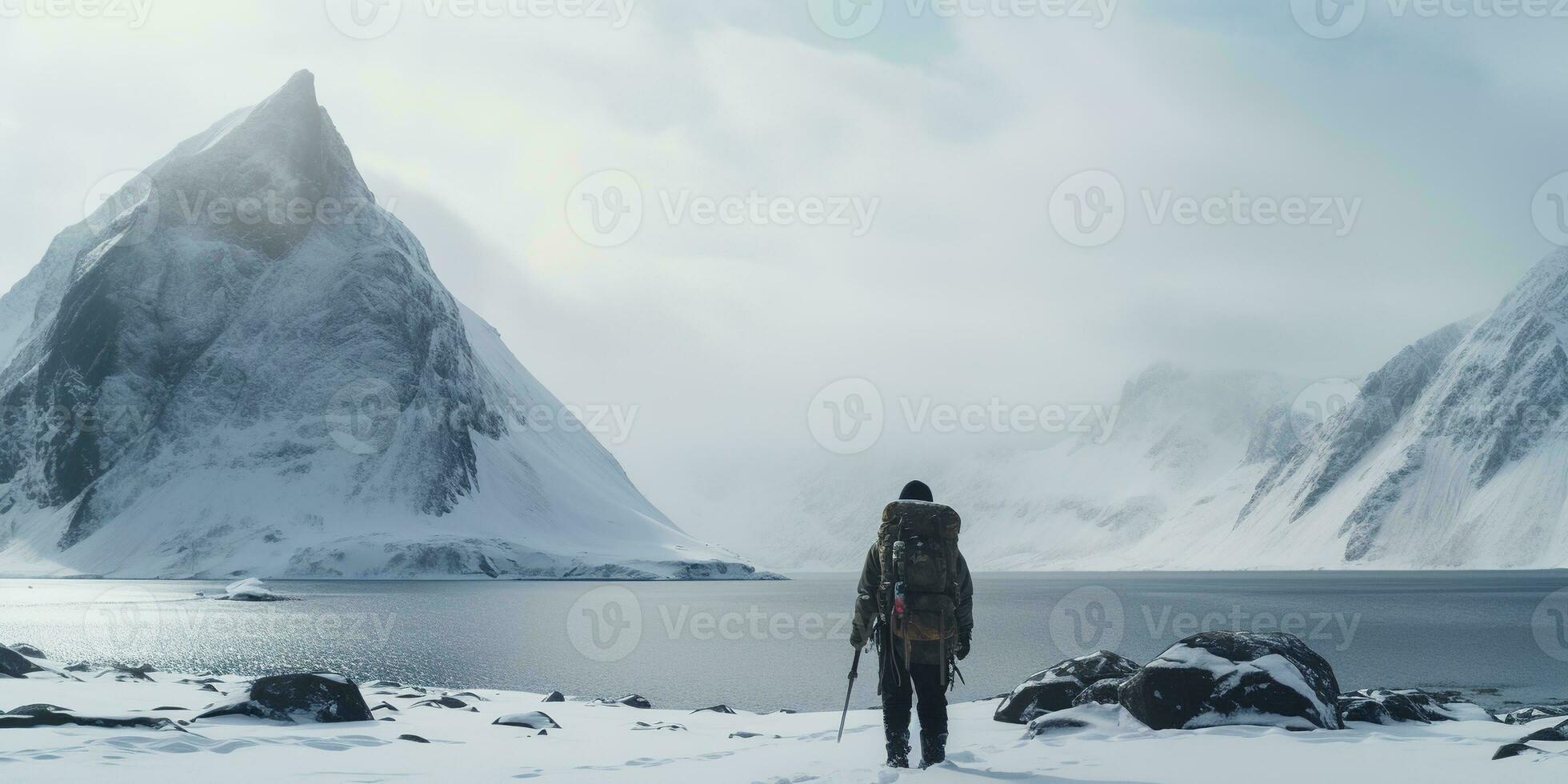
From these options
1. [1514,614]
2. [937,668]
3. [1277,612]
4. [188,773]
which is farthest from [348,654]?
[1514,614]

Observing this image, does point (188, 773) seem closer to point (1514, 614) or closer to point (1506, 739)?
point (1506, 739)

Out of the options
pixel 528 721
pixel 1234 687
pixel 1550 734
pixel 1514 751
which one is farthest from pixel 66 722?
pixel 1550 734

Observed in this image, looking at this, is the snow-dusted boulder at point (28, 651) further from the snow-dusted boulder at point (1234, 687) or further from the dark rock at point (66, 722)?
the snow-dusted boulder at point (1234, 687)

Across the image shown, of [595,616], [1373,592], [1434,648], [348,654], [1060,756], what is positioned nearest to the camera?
[1060,756]

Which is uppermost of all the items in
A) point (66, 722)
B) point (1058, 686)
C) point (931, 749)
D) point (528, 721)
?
point (931, 749)

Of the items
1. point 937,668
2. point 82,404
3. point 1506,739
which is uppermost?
point 82,404

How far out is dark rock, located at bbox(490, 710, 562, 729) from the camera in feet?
59.4

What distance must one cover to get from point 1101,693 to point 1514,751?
5.69 m

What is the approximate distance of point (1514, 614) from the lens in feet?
251

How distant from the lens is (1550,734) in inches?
453

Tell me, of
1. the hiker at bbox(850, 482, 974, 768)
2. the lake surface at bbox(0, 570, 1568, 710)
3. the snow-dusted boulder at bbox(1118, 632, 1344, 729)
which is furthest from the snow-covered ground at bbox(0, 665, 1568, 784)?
the lake surface at bbox(0, 570, 1568, 710)

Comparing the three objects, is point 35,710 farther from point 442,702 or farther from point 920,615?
point 920,615

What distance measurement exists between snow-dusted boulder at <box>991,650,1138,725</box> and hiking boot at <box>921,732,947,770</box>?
492cm

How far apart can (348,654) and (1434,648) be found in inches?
2082
